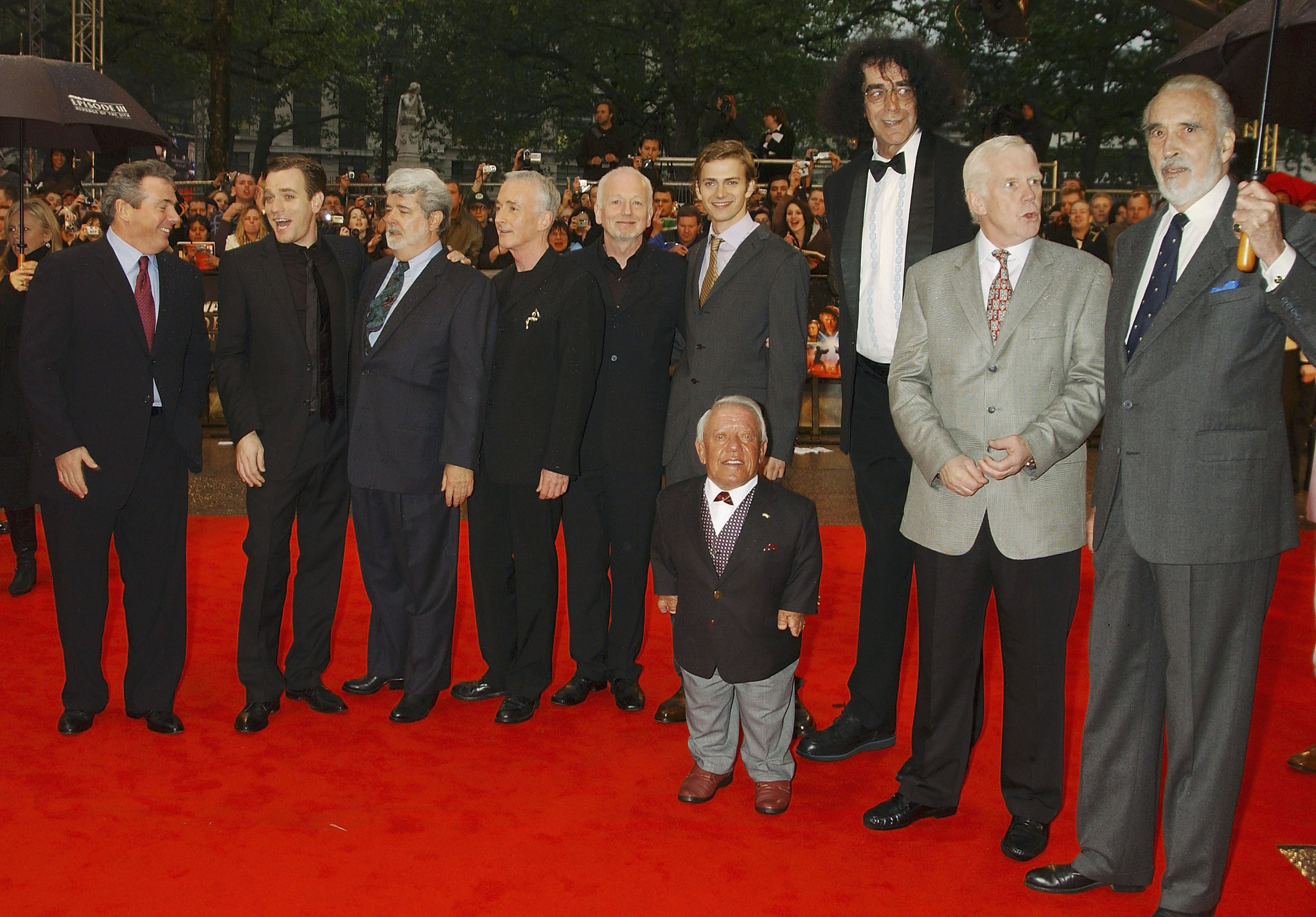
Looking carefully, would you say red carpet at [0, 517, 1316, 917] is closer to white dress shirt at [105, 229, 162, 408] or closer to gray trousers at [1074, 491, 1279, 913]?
gray trousers at [1074, 491, 1279, 913]

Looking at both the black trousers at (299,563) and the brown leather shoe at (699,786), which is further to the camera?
the black trousers at (299,563)

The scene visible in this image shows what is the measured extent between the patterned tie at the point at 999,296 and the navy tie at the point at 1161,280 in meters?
0.43

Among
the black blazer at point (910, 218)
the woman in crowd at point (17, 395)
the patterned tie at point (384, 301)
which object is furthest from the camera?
the woman in crowd at point (17, 395)

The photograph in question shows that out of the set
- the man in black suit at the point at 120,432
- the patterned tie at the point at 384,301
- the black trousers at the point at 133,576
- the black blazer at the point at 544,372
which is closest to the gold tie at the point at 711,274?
the black blazer at the point at 544,372

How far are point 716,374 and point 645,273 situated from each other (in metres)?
0.52

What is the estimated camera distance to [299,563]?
484cm

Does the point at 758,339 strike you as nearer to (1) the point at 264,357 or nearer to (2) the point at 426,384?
(2) the point at 426,384

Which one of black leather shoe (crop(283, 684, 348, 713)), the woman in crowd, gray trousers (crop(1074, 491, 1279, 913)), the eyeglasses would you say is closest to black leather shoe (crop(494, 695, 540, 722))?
black leather shoe (crop(283, 684, 348, 713))

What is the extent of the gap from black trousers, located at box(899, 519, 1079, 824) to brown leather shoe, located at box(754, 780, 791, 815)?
0.36m

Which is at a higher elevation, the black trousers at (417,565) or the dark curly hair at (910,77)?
the dark curly hair at (910,77)

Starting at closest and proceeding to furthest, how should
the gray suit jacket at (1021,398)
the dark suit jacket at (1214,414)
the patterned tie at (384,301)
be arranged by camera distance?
the dark suit jacket at (1214,414) < the gray suit jacket at (1021,398) < the patterned tie at (384,301)

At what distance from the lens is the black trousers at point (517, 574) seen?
4.72 m

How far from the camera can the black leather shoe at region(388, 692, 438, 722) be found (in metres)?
4.60

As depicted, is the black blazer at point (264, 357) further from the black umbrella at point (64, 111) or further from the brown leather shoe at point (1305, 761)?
the brown leather shoe at point (1305, 761)
